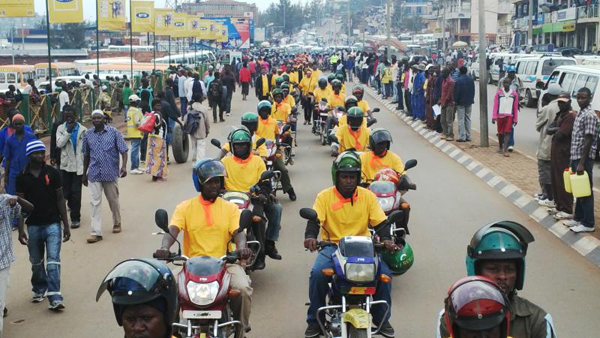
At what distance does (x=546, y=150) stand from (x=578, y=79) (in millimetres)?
8410

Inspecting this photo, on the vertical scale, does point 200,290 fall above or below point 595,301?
above

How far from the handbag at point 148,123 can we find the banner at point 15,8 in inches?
156

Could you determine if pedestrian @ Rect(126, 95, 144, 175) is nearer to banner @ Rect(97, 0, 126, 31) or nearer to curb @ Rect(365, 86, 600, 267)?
curb @ Rect(365, 86, 600, 267)

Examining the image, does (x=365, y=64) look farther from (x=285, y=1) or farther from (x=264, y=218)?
(x=285, y=1)

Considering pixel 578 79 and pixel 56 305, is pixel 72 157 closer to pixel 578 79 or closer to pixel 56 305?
pixel 56 305

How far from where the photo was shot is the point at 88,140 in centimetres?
1134

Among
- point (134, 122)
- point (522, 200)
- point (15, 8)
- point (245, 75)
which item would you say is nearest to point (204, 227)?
point (522, 200)

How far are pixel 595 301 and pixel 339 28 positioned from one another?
179 m

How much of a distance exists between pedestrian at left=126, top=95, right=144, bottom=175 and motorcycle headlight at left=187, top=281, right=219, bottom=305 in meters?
11.4

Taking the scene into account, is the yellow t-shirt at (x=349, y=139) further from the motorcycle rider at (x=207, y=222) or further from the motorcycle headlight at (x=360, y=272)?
the motorcycle headlight at (x=360, y=272)

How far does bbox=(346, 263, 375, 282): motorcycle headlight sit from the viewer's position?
612 cm

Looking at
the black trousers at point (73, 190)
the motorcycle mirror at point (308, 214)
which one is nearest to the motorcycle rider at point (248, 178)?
the motorcycle mirror at point (308, 214)

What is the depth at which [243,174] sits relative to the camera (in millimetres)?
9586

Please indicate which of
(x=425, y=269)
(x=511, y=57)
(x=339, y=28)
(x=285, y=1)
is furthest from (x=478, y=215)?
(x=339, y=28)
